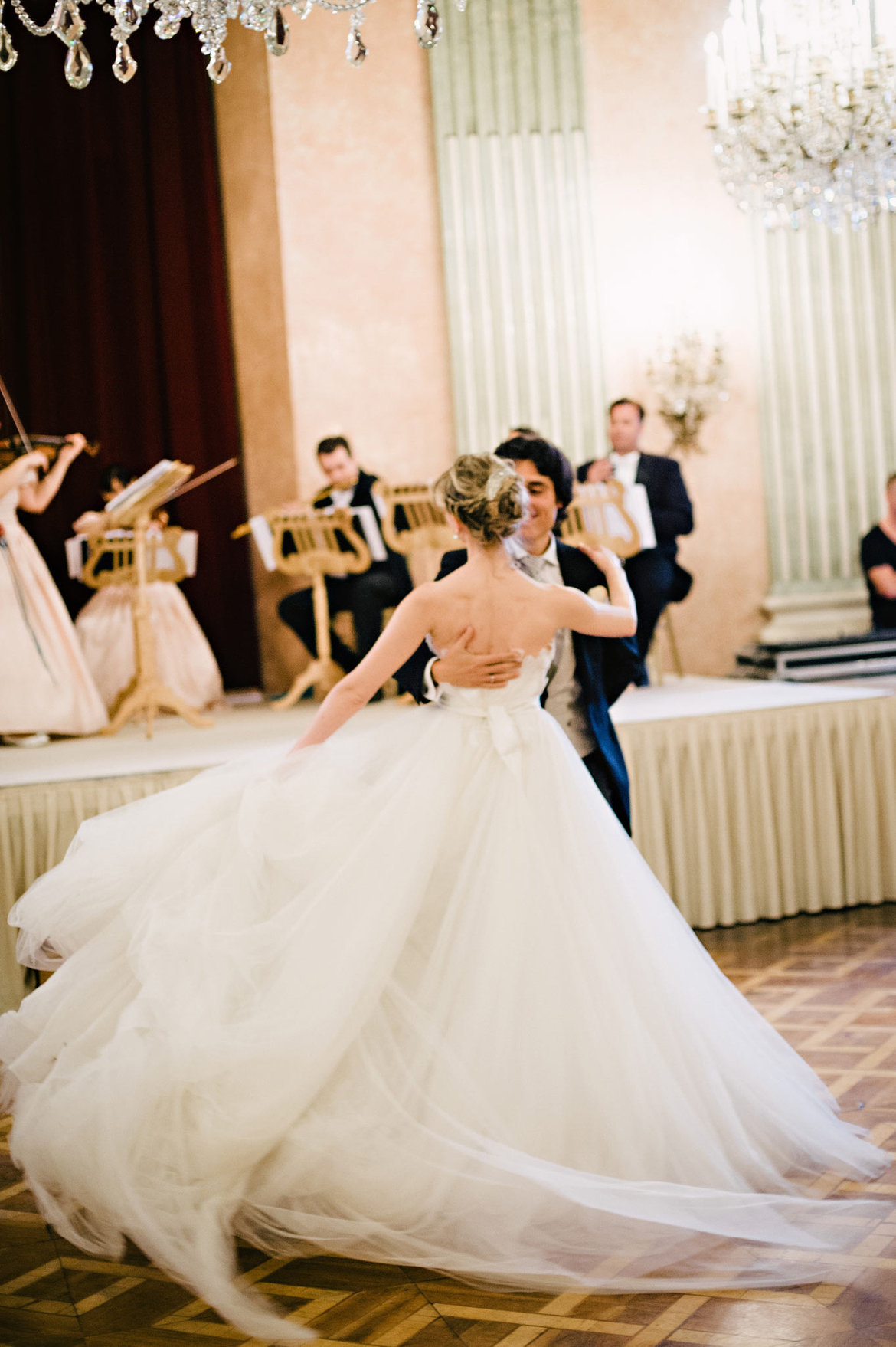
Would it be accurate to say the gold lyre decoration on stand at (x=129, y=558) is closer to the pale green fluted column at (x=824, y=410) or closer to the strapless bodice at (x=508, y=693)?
the strapless bodice at (x=508, y=693)

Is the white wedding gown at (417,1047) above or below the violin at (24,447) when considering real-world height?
below

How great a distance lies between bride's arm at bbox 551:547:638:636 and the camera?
265 cm

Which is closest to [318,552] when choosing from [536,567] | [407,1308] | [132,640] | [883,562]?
[132,640]

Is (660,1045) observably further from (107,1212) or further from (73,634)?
(73,634)

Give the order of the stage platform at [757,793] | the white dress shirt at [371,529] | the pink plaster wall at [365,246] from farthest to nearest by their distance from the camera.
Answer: the pink plaster wall at [365,246], the white dress shirt at [371,529], the stage platform at [757,793]

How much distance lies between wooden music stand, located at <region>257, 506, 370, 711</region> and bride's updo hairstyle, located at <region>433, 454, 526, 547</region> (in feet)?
11.8

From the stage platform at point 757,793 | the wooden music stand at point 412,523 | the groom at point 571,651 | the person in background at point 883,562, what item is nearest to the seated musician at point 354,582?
the wooden music stand at point 412,523

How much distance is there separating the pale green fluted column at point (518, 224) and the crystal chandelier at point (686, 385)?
359mm

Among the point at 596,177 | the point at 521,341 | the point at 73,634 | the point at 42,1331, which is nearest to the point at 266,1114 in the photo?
the point at 42,1331

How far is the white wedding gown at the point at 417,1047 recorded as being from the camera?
2.23m

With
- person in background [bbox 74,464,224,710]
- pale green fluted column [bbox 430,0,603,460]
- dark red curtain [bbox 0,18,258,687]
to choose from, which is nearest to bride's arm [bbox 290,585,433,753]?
person in background [bbox 74,464,224,710]

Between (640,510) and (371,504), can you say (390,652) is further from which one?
(371,504)

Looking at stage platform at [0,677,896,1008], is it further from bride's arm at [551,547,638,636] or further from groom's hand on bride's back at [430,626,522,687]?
groom's hand on bride's back at [430,626,522,687]

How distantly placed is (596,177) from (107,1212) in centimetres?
660
